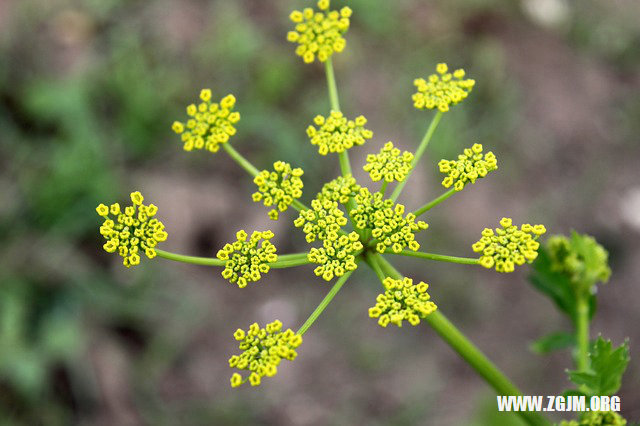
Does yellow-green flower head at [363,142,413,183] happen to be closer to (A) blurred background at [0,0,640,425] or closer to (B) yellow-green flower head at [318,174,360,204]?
(B) yellow-green flower head at [318,174,360,204]

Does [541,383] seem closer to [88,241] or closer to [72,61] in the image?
[88,241]

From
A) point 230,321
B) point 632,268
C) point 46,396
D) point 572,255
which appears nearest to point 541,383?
point 632,268

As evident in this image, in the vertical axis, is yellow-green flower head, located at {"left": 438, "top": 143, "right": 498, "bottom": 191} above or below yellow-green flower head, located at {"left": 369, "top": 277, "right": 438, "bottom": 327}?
above

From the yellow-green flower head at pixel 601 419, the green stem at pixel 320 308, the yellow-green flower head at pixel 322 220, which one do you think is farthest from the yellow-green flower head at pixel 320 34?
the yellow-green flower head at pixel 601 419

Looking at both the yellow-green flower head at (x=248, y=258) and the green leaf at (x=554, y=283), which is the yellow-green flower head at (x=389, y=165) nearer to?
the yellow-green flower head at (x=248, y=258)

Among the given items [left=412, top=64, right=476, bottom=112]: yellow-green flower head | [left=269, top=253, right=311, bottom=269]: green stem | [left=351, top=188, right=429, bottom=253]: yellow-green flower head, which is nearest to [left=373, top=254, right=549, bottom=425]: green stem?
[left=351, top=188, right=429, bottom=253]: yellow-green flower head

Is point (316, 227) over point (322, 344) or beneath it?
beneath

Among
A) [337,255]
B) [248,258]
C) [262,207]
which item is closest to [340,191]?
[337,255]
